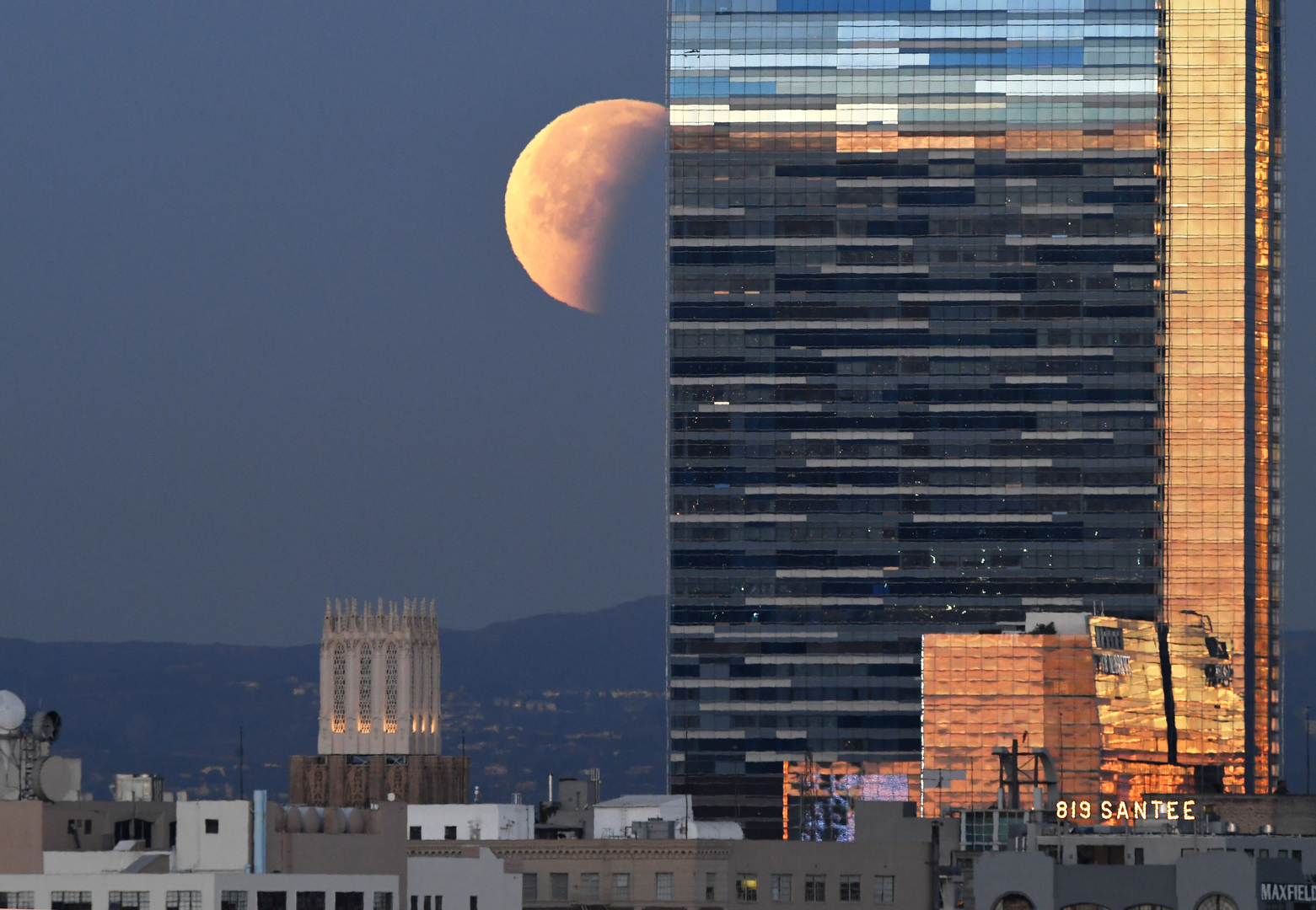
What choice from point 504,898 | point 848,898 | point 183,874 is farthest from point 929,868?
point 183,874

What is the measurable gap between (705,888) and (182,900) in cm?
5613

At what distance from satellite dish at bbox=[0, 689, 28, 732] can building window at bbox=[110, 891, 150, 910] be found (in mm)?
25205

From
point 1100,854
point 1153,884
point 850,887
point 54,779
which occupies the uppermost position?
point 54,779

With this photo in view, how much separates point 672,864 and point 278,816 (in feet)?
155

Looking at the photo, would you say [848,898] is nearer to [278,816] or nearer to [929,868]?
[929,868]

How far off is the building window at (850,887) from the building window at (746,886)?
5.57m

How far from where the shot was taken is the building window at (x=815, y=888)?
631 feet

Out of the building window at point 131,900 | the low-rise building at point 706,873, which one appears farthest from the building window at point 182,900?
the low-rise building at point 706,873

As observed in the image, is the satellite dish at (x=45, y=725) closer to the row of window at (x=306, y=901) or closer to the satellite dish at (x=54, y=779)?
the satellite dish at (x=54, y=779)

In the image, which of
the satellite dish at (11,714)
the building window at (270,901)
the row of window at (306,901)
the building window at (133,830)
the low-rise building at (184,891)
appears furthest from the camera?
the building window at (133,830)

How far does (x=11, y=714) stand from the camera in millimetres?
168000

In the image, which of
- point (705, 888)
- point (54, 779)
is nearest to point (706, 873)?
point (705, 888)

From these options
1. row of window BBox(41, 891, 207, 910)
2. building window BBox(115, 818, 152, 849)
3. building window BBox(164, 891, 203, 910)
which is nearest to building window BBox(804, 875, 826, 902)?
building window BBox(115, 818, 152, 849)

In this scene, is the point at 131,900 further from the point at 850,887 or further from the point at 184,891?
the point at 850,887
